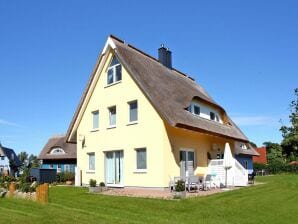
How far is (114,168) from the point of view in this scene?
76.1 feet

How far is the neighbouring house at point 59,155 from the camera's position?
44.8 metres

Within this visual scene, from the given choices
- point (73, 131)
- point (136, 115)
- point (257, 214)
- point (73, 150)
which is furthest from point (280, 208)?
point (73, 150)

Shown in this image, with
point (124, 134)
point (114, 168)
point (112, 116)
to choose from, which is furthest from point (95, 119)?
point (114, 168)

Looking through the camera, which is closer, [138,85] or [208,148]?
[138,85]

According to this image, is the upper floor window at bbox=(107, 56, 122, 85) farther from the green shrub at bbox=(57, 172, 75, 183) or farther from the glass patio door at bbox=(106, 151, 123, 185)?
the green shrub at bbox=(57, 172, 75, 183)

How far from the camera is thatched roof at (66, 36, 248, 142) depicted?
67.3 feet

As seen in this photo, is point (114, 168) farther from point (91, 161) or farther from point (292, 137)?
point (292, 137)

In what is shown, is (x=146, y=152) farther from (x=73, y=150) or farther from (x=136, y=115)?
(x=73, y=150)

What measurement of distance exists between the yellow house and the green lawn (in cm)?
418

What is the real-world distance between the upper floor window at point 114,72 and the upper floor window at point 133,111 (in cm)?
200

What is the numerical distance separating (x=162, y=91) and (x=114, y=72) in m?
3.60

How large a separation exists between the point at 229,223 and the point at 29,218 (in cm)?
593

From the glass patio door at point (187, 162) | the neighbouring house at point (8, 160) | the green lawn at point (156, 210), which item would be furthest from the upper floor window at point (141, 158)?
the neighbouring house at point (8, 160)

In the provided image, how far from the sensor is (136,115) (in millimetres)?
22062
